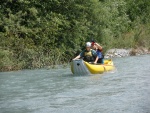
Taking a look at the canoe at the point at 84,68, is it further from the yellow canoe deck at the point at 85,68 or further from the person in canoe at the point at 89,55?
the person in canoe at the point at 89,55

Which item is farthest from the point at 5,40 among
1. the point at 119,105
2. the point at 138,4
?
the point at 138,4

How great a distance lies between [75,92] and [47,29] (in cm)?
967

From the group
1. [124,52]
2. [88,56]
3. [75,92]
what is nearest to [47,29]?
[88,56]

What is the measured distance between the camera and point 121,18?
3200cm

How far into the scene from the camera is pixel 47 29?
21438mm

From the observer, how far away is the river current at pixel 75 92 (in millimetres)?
9836

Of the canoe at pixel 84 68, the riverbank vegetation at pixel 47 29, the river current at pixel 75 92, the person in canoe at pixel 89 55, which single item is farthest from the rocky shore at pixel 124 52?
the canoe at pixel 84 68

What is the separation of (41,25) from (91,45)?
4856 millimetres

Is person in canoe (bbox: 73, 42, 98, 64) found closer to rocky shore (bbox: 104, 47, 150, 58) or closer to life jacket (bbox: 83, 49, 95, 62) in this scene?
life jacket (bbox: 83, 49, 95, 62)

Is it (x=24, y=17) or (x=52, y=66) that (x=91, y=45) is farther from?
(x=24, y=17)

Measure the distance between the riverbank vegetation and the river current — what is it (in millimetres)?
2797

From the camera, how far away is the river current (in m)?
9.84

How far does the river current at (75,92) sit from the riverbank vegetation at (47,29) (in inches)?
A: 110

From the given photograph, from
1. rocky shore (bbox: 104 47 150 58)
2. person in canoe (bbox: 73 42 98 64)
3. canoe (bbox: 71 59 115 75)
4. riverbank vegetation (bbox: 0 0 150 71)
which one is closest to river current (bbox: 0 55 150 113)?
canoe (bbox: 71 59 115 75)
